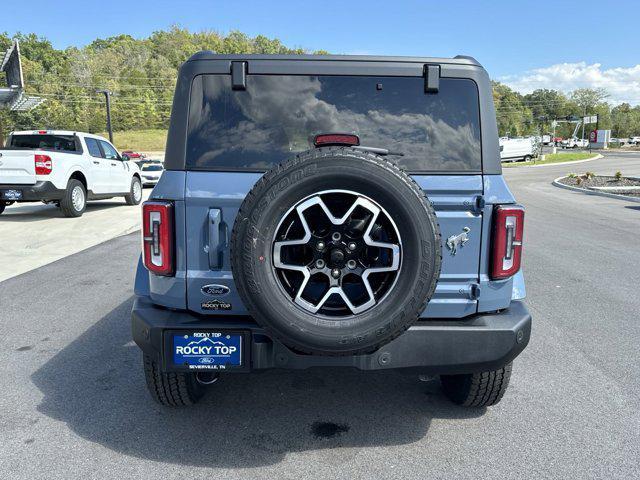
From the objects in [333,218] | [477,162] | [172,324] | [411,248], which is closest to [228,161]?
[333,218]

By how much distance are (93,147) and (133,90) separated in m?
97.8

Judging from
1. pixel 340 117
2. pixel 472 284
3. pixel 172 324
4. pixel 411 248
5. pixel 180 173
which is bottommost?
pixel 172 324

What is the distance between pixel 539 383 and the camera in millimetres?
3707

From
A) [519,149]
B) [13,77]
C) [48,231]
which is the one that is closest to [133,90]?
[519,149]

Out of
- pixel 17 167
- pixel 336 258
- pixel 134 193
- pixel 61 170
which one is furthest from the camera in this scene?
pixel 134 193

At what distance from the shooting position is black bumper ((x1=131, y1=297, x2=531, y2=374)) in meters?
2.60

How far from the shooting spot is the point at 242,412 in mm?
3229

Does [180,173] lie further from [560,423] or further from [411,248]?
[560,423]

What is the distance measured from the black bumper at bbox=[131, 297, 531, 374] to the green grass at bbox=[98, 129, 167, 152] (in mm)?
77856

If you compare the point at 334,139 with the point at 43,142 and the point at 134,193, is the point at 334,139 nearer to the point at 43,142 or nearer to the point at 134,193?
the point at 43,142

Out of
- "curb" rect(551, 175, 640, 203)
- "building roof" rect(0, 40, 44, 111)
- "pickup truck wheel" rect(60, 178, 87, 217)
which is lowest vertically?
"curb" rect(551, 175, 640, 203)

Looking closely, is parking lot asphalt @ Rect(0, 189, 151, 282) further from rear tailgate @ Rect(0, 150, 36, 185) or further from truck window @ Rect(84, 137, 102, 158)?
truck window @ Rect(84, 137, 102, 158)

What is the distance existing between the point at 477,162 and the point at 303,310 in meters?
1.23

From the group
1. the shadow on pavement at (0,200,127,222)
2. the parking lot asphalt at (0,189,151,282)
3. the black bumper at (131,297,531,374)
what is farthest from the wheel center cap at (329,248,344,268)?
the shadow on pavement at (0,200,127,222)
